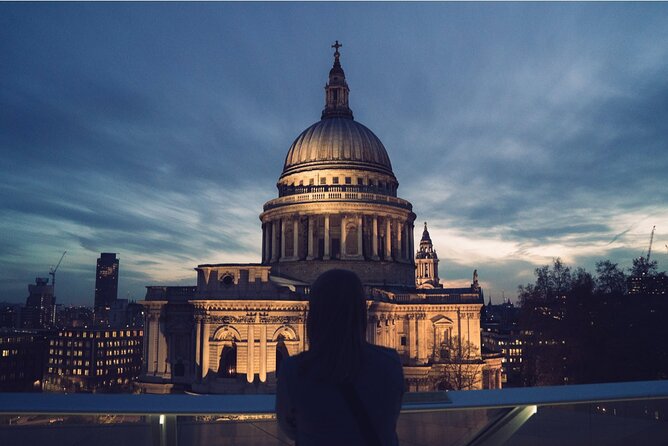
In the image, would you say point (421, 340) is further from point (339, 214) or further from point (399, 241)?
point (339, 214)

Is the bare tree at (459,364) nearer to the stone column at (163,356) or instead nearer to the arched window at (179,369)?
the arched window at (179,369)

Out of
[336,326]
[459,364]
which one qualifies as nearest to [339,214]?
[459,364]

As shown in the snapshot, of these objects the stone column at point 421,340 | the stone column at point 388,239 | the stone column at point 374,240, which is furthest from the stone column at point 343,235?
the stone column at point 421,340

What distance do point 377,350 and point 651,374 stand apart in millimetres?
56578

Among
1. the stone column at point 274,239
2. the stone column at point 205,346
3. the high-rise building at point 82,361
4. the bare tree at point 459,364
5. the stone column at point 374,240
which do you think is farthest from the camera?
the high-rise building at point 82,361

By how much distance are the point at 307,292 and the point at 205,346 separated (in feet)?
34.5

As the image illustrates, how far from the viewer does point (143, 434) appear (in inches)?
225

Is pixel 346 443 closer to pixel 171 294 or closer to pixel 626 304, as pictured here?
pixel 171 294

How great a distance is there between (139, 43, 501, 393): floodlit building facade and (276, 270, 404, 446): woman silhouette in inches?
1988

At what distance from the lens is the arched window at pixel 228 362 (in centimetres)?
5494

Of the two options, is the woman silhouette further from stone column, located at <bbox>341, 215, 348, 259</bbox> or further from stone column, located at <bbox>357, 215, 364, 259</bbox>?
stone column, located at <bbox>357, 215, 364, 259</bbox>

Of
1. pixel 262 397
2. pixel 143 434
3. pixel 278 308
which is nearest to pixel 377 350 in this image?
pixel 262 397

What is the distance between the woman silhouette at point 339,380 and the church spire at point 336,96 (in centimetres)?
8299

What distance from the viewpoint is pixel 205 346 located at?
54.4 meters
